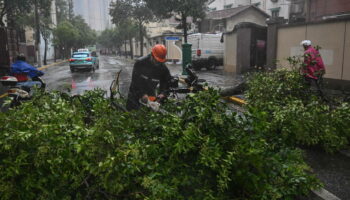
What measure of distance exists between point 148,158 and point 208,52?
20.2 metres

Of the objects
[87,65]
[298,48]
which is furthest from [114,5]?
[298,48]

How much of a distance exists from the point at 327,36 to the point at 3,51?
1736 cm

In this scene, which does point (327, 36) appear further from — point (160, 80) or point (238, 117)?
point (238, 117)

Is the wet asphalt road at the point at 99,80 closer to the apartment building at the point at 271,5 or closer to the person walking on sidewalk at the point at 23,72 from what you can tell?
the person walking on sidewalk at the point at 23,72

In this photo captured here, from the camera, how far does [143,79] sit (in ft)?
16.7

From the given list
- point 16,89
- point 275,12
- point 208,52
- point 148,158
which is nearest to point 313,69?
point 148,158

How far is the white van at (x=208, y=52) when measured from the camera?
21.9 meters

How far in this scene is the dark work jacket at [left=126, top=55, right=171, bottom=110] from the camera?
5.07 m

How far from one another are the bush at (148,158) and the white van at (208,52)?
18581mm

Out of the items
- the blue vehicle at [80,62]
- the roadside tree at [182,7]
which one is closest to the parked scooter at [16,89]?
the roadside tree at [182,7]

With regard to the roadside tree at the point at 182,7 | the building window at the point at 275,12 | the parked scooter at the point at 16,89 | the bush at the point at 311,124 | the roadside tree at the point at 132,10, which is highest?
the roadside tree at the point at 132,10

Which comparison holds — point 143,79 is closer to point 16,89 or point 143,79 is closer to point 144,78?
point 144,78

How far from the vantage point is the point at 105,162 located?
8.16 feet

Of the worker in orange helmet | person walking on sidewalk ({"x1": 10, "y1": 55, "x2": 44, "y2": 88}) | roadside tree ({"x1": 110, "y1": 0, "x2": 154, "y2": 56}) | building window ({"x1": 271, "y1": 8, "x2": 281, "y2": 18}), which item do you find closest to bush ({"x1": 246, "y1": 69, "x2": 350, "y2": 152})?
the worker in orange helmet
